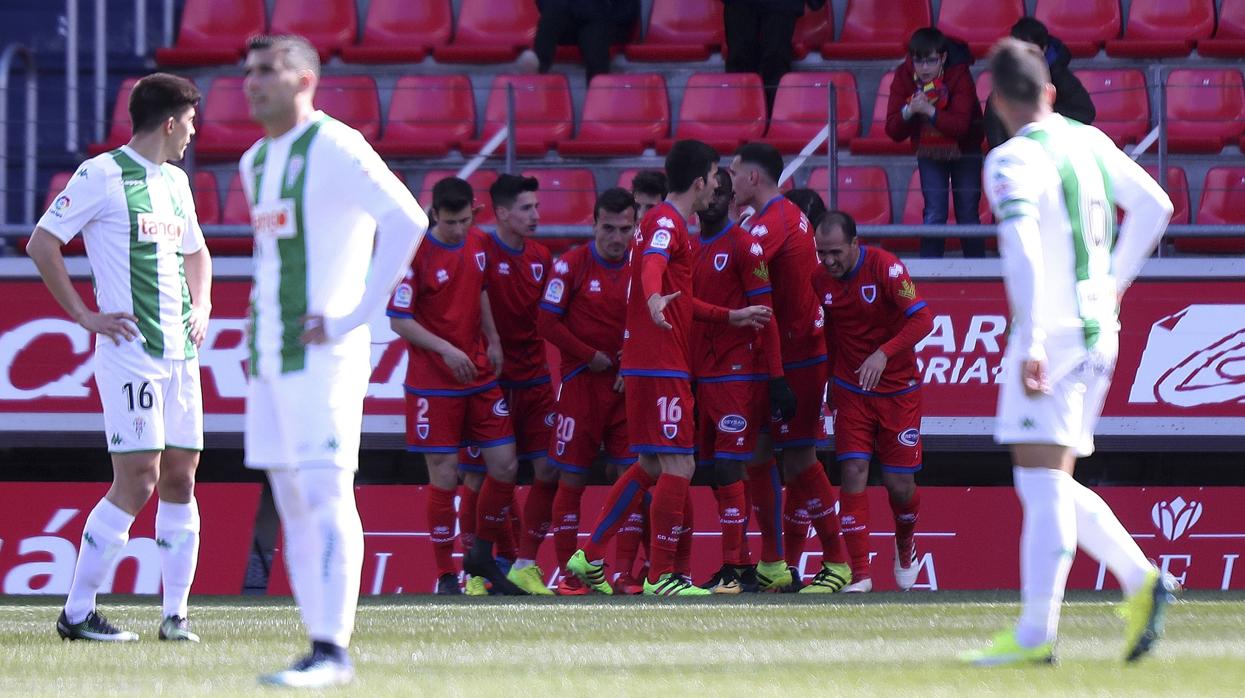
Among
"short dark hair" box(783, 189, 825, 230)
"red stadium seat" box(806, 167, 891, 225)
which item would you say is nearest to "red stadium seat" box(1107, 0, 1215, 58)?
"red stadium seat" box(806, 167, 891, 225)

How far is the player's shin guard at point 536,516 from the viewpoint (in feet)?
30.9

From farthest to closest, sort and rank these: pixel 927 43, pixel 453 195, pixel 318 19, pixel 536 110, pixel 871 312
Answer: pixel 318 19
pixel 536 110
pixel 927 43
pixel 453 195
pixel 871 312

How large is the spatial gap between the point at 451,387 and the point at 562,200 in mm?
3210

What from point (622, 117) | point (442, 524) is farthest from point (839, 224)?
point (622, 117)

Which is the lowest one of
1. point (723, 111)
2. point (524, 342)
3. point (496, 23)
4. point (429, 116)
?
point (524, 342)

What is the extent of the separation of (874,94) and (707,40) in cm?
155

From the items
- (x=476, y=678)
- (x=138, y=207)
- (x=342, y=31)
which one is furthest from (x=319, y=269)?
(x=342, y=31)

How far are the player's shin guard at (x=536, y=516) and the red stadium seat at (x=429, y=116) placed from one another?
12.3ft

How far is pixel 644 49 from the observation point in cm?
1329

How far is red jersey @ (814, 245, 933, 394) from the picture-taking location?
29.6ft

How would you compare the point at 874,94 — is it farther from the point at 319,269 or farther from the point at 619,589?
the point at 319,269

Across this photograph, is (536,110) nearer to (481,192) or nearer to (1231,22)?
(481,192)

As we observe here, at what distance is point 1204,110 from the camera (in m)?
12.6

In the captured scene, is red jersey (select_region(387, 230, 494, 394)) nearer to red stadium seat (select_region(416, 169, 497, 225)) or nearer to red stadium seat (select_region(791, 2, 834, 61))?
red stadium seat (select_region(416, 169, 497, 225))
